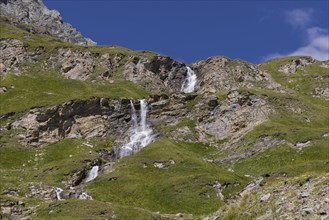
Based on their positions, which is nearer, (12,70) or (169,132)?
(169,132)

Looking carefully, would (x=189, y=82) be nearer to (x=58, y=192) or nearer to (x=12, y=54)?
(x=12, y=54)

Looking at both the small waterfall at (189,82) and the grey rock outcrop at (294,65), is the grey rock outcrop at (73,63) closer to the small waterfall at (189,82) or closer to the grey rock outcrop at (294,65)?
the small waterfall at (189,82)

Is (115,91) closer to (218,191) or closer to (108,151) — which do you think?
(108,151)

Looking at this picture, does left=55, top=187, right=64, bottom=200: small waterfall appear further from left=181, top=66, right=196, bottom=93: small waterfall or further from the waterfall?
left=181, top=66, right=196, bottom=93: small waterfall

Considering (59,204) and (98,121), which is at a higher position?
(98,121)

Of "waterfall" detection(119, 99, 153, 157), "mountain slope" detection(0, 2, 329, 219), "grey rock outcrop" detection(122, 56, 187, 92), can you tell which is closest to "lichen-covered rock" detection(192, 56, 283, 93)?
"mountain slope" detection(0, 2, 329, 219)

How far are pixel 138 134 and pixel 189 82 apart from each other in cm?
6427

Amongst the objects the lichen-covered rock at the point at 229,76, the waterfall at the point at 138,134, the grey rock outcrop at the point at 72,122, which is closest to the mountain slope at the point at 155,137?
the grey rock outcrop at the point at 72,122

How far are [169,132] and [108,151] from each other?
58.5ft

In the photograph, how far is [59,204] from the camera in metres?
57.6

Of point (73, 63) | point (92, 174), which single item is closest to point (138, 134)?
point (92, 174)

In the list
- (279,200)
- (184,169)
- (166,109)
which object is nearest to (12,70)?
(166,109)

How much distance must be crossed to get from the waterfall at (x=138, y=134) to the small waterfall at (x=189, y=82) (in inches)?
1720

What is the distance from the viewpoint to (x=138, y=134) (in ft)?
359
